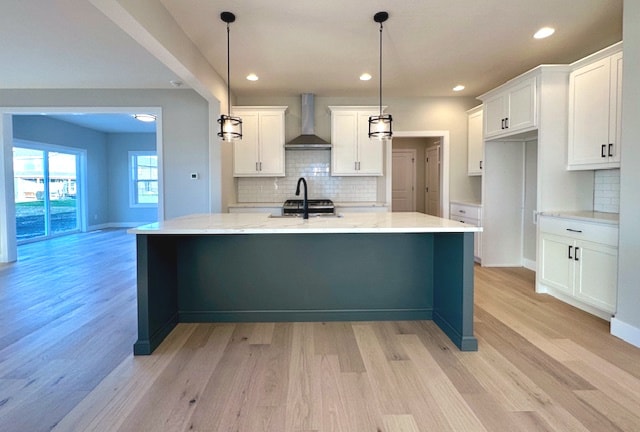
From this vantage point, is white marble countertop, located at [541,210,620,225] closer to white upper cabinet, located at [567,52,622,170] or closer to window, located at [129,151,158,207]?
white upper cabinet, located at [567,52,622,170]

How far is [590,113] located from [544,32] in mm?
893

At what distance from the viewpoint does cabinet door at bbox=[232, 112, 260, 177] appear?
18.2ft

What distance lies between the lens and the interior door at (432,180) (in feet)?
25.2

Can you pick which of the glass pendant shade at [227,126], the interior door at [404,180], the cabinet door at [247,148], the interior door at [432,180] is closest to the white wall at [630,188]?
the glass pendant shade at [227,126]

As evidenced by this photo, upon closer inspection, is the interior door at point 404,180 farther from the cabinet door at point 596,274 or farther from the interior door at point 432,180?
the cabinet door at point 596,274

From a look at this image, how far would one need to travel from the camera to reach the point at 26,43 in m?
3.82

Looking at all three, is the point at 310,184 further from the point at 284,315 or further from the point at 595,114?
the point at 595,114

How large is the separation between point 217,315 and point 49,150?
743cm

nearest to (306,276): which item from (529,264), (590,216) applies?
(590,216)

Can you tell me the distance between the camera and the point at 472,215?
5262 millimetres

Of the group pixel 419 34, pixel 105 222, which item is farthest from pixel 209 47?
pixel 105 222

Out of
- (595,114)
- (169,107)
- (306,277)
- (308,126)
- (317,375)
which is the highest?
(169,107)

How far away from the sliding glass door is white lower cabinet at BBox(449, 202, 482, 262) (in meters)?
8.00

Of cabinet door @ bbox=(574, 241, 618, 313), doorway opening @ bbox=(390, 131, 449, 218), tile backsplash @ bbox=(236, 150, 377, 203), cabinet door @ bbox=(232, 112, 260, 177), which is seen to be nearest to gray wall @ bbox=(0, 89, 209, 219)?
cabinet door @ bbox=(232, 112, 260, 177)
